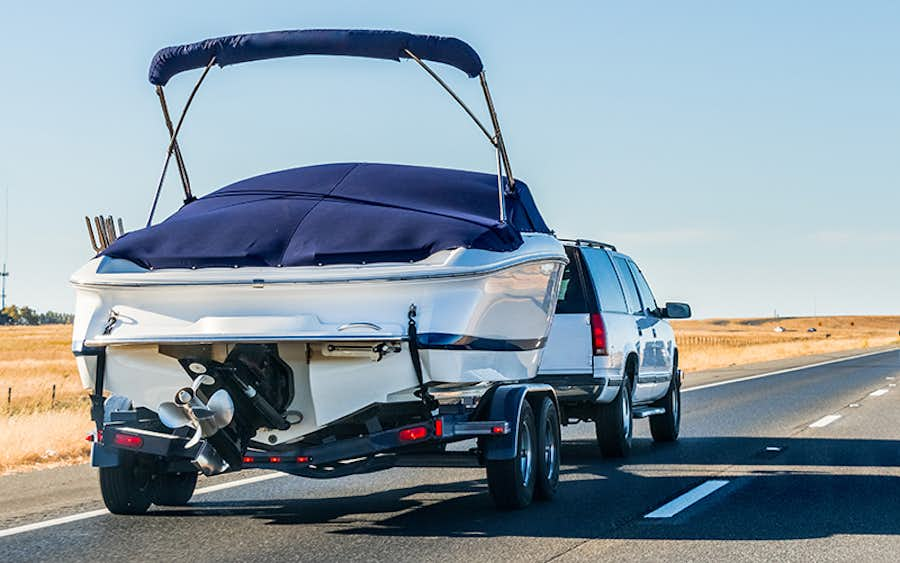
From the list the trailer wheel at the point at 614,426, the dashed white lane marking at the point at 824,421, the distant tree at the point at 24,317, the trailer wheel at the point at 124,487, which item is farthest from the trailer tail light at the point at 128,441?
the distant tree at the point at 24,317

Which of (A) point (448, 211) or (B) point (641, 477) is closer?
(A) point (448, 211)

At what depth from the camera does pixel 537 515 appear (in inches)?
361

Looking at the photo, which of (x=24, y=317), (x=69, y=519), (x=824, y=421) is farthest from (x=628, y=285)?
(x=24, y=317)

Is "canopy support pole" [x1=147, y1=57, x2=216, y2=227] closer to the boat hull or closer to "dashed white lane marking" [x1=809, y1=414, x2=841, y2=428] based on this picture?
the boat hull

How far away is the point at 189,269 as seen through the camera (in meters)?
8.43

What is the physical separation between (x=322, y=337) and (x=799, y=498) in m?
4.14

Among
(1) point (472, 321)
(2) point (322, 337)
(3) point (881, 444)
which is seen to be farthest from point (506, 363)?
(3) point (881, 444)

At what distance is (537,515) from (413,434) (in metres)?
1.31

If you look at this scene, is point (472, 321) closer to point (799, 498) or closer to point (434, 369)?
point (434, 369)

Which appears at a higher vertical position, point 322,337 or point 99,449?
point 322,337

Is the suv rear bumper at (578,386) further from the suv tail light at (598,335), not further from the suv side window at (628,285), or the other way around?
the suv side window at (628,285)

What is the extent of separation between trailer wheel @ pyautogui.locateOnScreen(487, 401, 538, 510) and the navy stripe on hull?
2.32ft

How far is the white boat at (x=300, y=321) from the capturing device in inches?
318

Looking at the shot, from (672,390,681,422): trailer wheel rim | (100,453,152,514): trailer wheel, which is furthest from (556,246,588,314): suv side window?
(100,453,152,514): trailer wheel
